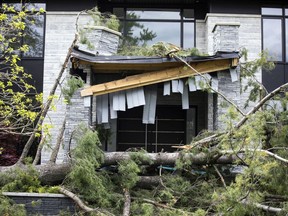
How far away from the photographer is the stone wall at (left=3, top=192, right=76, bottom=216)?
8.69 metres

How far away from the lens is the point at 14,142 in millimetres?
13219

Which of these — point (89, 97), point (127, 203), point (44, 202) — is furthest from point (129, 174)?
point (89, 97)

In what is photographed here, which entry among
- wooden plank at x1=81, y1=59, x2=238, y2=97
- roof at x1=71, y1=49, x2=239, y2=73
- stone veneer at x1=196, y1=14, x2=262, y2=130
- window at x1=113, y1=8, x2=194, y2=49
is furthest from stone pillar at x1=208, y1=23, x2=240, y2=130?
window at x1=113, y1=8, x2=194, y2=49

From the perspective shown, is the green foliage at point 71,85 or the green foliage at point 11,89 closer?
the green foliage at point 11,89

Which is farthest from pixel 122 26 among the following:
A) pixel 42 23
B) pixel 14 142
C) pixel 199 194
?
pixel 199 194

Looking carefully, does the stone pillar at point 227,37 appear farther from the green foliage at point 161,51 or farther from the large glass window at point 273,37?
the large glass window at point 273,37

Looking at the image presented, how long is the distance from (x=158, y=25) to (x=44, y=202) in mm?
7955

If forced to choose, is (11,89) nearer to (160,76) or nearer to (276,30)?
(160,76)

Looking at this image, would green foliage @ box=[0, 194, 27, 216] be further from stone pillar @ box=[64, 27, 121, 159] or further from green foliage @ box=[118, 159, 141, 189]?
stone pillar @ box=[64, 27, 121, 159]

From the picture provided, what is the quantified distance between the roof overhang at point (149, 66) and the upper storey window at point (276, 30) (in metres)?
4.39

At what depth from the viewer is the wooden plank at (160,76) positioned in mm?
10500

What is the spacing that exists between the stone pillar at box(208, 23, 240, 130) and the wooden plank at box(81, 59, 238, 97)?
0.94 ft

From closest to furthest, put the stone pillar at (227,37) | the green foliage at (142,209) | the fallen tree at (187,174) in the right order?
1. the fallen tree at (187,174)
2. the green foliage at (142,209)
3. the stone pillar at (227,37)

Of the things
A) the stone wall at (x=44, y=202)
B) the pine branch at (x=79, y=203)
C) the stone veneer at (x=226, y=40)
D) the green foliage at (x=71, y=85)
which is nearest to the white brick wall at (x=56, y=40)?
the stone veneer at (x=226, y=40)
